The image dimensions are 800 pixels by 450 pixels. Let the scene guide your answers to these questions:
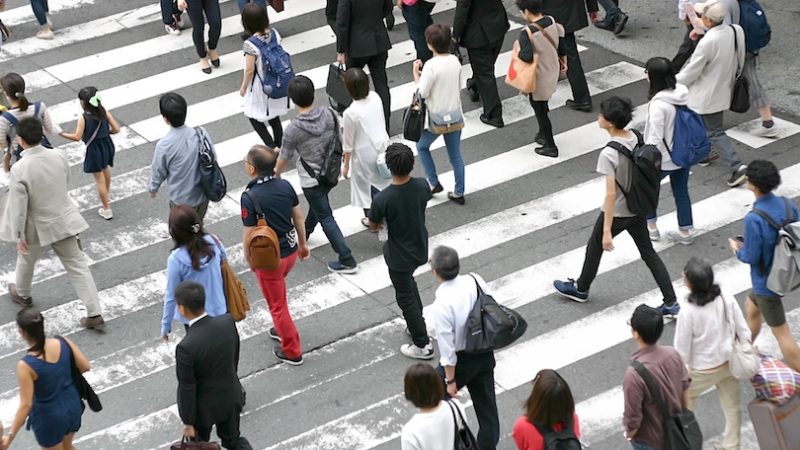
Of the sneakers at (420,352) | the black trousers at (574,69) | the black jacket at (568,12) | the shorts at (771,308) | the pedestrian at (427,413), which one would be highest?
the pedestrian at (427,413)

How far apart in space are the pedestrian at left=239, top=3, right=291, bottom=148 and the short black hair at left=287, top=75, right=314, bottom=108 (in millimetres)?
1945

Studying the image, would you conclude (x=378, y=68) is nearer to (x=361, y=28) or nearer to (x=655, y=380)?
(x=361, y=28)

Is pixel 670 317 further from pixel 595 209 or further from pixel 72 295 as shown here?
pixel 72 295

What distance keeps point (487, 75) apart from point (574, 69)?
3.36 ft

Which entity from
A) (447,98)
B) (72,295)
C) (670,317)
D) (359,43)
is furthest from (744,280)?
(72,295)

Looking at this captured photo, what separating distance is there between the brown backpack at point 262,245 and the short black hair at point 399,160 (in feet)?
3.38

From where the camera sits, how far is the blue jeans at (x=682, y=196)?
11453 millimetres

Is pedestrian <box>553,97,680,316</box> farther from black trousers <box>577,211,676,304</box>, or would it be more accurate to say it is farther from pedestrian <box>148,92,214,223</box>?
pedestrian <box>148,92,214,223</box>

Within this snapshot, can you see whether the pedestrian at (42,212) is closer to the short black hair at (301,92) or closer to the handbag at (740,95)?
the short black hair at (301,92)

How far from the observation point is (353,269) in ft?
38.1

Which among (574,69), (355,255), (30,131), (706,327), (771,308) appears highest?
(30,131)

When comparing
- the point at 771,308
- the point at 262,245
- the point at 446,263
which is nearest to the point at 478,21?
the point at 262,245

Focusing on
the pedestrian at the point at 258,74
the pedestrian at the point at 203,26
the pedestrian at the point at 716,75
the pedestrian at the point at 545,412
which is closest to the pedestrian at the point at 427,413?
the pedestrian at the point at 545,412

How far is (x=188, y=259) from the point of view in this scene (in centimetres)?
896
